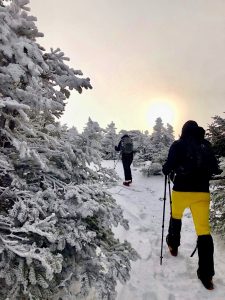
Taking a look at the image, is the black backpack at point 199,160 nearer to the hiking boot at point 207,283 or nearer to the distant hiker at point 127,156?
the hiking boot at point 207,283

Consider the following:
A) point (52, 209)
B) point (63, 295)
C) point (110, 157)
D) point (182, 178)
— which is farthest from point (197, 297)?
point (110, 157)

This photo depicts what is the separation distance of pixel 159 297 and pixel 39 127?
3.31 metres

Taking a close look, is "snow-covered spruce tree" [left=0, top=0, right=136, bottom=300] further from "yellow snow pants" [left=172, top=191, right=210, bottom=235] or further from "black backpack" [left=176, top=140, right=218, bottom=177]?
"black backpack" [left=176, top=140, right=218, bottom=177]

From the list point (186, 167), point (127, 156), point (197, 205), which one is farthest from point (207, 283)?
point (127, 156)

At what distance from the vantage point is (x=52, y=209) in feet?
13.0

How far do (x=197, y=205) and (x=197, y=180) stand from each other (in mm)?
445

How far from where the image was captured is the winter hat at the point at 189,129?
21.2 ft

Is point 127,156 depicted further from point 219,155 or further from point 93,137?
point 93,137

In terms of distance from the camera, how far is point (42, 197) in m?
4.13

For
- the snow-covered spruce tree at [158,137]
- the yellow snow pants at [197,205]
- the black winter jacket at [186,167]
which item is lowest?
the yellow snow pants at [197,205]

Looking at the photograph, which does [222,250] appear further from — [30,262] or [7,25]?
[7,25]

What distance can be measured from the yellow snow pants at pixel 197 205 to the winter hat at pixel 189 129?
1.09 m

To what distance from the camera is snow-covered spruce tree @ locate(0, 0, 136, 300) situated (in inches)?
138

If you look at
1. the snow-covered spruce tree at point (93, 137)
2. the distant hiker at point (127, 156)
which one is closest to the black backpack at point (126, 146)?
the distant hiker at point (127, 156)
